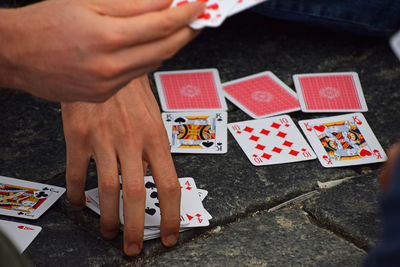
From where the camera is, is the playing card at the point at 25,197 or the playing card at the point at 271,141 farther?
the playing card at the point at 271,141

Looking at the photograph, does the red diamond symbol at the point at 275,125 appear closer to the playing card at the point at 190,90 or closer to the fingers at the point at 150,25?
the playing card at the point at 190,90

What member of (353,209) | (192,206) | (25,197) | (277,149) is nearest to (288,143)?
(277,149)

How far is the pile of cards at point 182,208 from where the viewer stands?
1.82 m

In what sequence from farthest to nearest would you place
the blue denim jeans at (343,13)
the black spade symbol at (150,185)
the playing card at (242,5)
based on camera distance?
1. the blue denim jeans at (343,13)
2. the black spade symbol at (150,185)
3. the playing card at (242,5)

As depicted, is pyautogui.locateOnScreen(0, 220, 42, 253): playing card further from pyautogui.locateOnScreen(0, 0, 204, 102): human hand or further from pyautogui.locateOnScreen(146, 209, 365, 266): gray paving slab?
pyautogui.locateOnScreen(0, 0, 204, 102): human hand

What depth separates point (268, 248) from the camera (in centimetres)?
179

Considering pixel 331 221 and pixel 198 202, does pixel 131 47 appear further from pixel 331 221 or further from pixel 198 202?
pixel 331 221

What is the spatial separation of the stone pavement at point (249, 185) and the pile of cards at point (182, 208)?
3cm

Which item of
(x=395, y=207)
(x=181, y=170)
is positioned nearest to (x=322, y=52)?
(x=181, y=170)

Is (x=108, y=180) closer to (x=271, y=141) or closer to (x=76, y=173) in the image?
(x=76, y=173)

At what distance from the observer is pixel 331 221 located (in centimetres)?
190

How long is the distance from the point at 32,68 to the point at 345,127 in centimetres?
140

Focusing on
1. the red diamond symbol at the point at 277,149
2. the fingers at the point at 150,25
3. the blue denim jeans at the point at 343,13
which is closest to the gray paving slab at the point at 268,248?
the red diamond symbol at the point at 277,149

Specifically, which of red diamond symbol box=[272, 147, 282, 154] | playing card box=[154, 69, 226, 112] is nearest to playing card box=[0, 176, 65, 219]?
playing card box=[154, 69, 226, 112]
